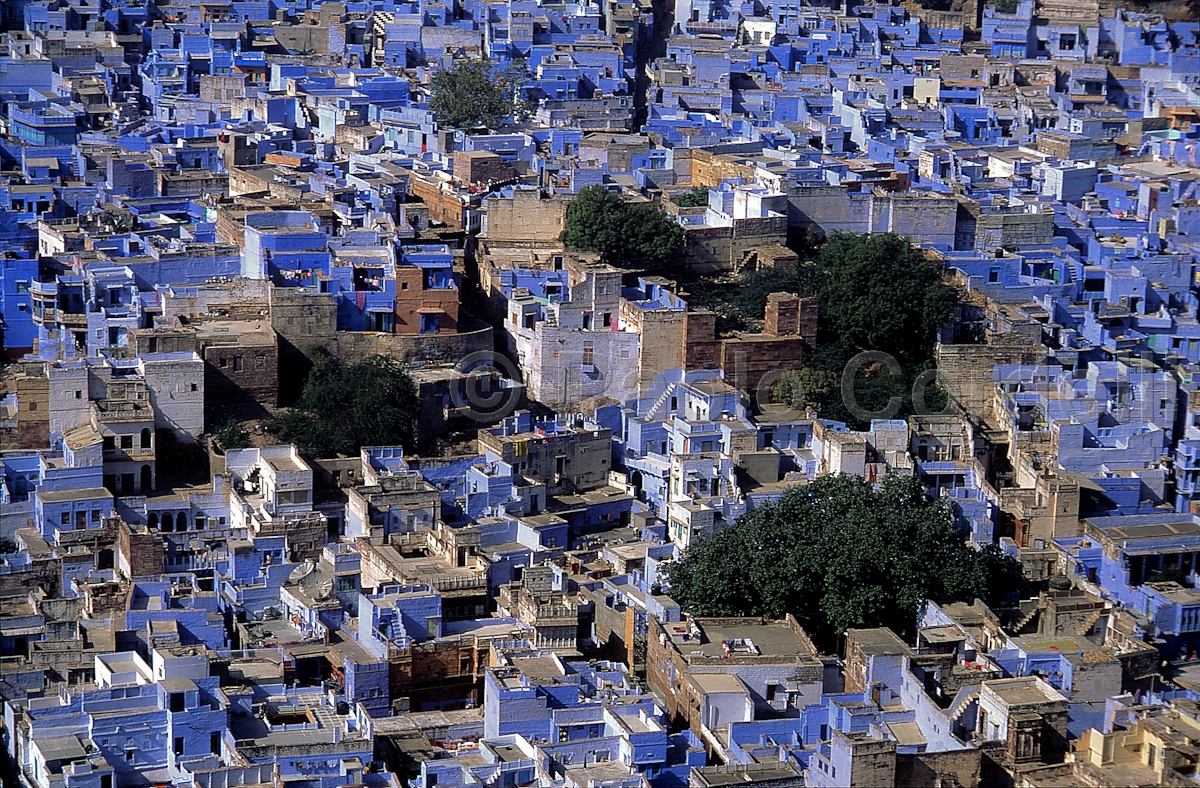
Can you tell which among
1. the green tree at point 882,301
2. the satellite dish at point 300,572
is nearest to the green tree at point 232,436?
the satellite dish at point 300,572

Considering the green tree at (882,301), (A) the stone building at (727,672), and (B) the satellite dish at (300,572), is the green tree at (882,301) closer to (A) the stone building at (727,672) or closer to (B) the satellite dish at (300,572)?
(A) the stone building at (727,672)

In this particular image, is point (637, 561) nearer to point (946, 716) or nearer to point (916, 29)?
point (946, 716)

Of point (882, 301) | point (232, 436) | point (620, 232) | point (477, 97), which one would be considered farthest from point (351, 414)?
point (477, 97)

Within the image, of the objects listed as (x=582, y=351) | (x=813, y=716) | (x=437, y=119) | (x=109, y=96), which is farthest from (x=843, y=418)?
(x=109, y=96)

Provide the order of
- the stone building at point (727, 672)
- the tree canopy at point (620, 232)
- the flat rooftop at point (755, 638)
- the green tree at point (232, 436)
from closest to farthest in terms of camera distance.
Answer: the stone building at point (727, 672) → the flat rooftop at point (755, 638) → the green tree at point (232, 436) → the tree canopy at point (620, 232)

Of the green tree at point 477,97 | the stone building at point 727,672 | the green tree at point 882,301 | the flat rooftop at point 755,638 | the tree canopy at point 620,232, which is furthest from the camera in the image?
the green tree at point 477,97

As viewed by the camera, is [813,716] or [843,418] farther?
[843,418]
